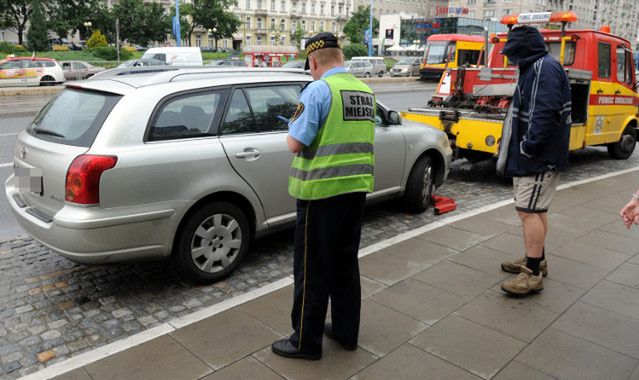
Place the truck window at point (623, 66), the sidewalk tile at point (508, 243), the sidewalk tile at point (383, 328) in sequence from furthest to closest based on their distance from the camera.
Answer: the truck window at point (623, 66), the sidewalk tile at point (508, 243), the sidewalk tile at point (383, 328)

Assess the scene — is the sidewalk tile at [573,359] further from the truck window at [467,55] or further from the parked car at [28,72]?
the truck window at [467,55]

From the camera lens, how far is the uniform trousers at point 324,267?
3041mm

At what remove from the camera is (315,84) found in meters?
2.94

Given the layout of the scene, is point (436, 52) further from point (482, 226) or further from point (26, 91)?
point (482, 226)

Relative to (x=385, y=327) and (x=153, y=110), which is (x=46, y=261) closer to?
(x=153, y=110)

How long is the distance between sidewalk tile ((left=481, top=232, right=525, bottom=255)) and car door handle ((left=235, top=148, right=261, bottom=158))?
96.9 inches

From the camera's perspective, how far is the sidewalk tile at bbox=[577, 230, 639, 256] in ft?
17.5

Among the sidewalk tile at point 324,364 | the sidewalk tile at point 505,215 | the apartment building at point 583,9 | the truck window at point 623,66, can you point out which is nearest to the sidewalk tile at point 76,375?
the sidewalk tile at point 324,364

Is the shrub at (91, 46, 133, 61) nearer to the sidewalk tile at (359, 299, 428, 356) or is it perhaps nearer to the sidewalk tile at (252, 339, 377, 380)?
the sidewalk tile at (359, 299, 428, 356)

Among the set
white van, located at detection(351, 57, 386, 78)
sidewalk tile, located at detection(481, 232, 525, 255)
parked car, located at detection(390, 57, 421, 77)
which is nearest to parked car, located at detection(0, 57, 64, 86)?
white van, located at detection(351, 57, 386, 78)

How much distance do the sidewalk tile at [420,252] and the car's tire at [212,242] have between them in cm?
145

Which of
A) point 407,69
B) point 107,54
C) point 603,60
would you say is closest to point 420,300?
point 603,60

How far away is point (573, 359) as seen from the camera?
10.9ft

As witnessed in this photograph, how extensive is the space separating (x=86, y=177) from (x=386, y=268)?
98.5 inches
